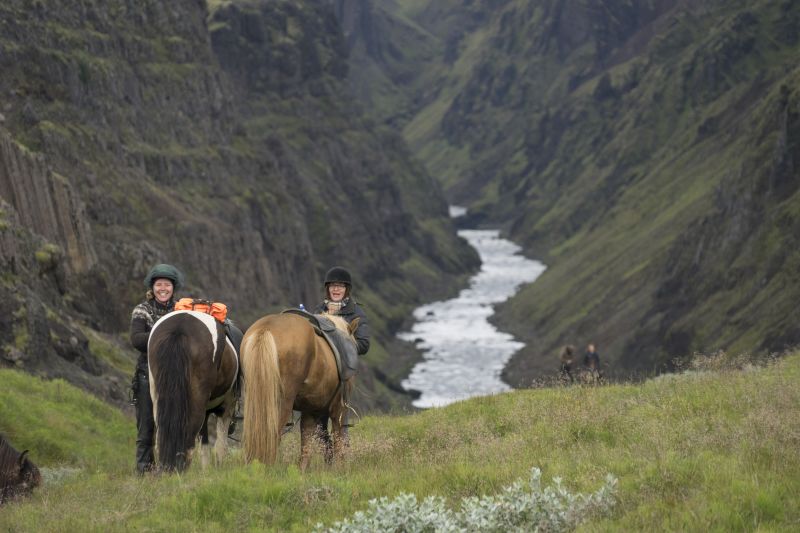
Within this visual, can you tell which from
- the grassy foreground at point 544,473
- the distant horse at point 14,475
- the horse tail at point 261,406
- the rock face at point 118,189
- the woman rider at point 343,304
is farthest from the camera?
the rock face at point 118,189

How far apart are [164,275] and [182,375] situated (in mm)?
2784

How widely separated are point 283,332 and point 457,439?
4964 millimetres

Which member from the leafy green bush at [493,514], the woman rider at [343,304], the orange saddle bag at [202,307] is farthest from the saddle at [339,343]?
the leafy green bush at [493,514]

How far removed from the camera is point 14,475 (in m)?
17.1

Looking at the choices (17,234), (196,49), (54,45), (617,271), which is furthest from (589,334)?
(17,234)

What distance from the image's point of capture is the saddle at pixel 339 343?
17703mm

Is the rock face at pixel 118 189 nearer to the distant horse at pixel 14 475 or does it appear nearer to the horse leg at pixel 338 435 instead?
the distant horse at pixel 14 475

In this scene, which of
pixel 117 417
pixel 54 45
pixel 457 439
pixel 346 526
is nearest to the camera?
pixel 346 526

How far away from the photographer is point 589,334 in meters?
158

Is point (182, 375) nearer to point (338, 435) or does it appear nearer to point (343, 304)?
point (338, 435)

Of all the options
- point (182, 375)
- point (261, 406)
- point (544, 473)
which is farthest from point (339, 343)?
point (544, 473)

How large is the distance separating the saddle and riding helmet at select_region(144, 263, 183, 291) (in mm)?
2405

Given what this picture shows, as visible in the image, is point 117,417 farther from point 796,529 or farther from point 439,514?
point 796,529

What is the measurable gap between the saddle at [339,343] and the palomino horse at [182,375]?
1.56 m
